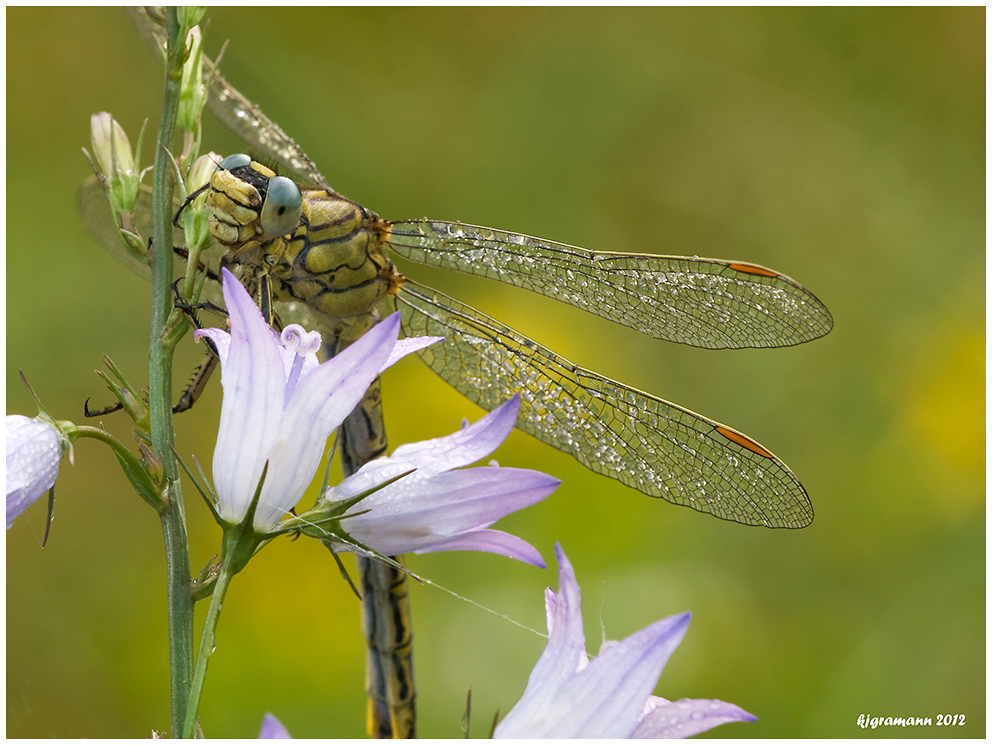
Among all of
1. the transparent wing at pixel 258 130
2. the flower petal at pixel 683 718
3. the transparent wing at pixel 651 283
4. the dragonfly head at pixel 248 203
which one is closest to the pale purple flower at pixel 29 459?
the dragonfly head at pixel 248 203

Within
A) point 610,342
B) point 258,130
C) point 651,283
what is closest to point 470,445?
point 651,283

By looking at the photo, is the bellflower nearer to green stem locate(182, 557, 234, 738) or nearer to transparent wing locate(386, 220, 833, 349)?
green stem locate(182, 557, 234, 738)

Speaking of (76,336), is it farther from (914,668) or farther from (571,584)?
(914,668)

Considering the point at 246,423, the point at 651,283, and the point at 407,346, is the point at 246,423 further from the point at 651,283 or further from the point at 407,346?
the point at 651,283

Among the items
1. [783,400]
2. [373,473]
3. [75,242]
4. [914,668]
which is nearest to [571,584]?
[373,473]

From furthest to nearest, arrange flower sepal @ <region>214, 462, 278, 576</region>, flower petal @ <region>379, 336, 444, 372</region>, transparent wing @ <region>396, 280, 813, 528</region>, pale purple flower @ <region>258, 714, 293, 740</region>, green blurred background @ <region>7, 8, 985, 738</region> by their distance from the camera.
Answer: green blurred background @ <region>7, 8, 985, 738</region>, transparent wing @ <region>396, 280, 813, 528</region>, flower petal @ <region>379, 336, 444, 372</region>, flower sepal @ <region>214, 462, 278, 576</region>, pale purple flower @ <region>258, 714, 293, 740</region>

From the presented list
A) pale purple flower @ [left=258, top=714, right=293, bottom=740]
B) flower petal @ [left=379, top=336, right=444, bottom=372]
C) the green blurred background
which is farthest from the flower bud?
the green blurred background
